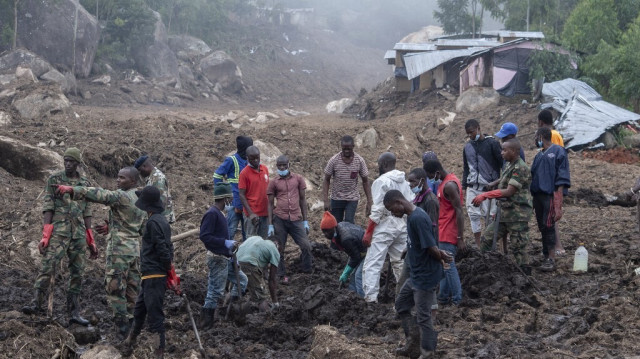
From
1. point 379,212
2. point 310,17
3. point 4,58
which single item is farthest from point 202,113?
point 310,17

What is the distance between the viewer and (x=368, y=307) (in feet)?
25.2

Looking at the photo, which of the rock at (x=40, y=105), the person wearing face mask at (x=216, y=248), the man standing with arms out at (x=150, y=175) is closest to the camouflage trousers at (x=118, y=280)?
the person wearing face mask at (x=216, y=248)

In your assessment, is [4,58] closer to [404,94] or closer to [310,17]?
[404,94]

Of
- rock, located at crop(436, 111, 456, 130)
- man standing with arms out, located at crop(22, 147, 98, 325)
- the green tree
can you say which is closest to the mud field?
man standing with arms out, located at crop(22, 147, 98, 325)

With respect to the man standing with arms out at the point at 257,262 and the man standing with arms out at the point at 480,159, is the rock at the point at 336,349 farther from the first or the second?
the man standing with arms out at the point at 480,159

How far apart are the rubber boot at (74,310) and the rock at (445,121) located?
760 inches

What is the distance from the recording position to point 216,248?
728 centimetres

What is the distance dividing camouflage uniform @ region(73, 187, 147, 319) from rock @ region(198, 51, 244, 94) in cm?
3270

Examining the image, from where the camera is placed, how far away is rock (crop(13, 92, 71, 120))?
2044 cm

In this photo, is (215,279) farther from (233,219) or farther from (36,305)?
(233,219)

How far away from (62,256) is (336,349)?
125 inches

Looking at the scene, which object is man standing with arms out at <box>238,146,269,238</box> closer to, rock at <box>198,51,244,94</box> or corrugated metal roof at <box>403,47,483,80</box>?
corrugated metal roof at <box>403,47,483,80</box>

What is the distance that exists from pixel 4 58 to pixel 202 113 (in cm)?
787

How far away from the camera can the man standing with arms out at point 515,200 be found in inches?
322
